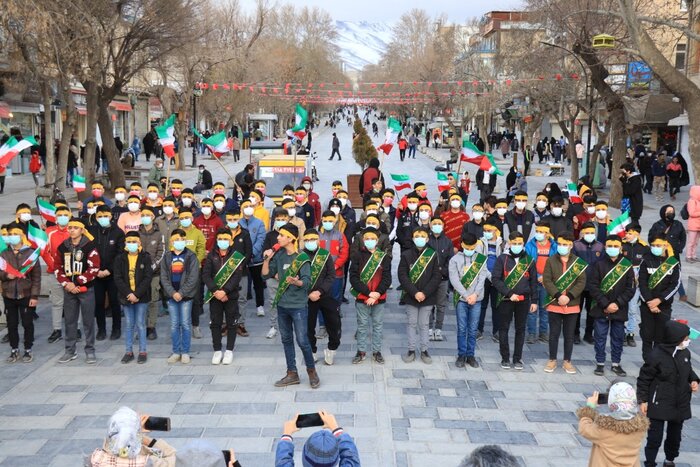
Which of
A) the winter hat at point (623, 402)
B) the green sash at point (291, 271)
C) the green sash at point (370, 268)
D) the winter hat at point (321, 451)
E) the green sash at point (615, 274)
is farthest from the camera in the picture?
the green sash at point (370, 268)

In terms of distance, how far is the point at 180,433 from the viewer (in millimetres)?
6902

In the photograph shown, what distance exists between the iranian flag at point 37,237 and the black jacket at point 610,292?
6.94 metres

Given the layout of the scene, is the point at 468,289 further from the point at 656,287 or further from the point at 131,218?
the point at 131,218

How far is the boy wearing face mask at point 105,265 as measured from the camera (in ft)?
31.2

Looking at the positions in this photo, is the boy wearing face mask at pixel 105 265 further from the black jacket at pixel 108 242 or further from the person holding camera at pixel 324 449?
the person holding camera at pixel 324 449

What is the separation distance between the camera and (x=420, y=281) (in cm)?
873

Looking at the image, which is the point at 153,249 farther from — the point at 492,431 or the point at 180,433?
the point at 492,431

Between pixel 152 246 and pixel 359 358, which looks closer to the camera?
pixel 359 358

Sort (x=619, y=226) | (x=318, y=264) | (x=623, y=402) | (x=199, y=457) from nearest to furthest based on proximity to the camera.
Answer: (x=199, y=457) → (x=623, y=402) → (x=318, y=264) → (x=619, y=226)

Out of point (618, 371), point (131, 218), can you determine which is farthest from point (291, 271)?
point (618, 371)

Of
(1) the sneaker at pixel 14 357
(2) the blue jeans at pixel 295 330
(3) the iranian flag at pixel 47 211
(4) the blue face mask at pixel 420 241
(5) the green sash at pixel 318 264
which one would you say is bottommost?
(1) the sneaker at pixel 14 357

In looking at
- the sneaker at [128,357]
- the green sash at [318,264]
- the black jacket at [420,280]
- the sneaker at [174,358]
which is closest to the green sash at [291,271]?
the green sash at [318,264]

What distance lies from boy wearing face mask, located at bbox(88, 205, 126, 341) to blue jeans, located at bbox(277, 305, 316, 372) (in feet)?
8.90

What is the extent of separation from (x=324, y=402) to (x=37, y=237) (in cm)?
453
